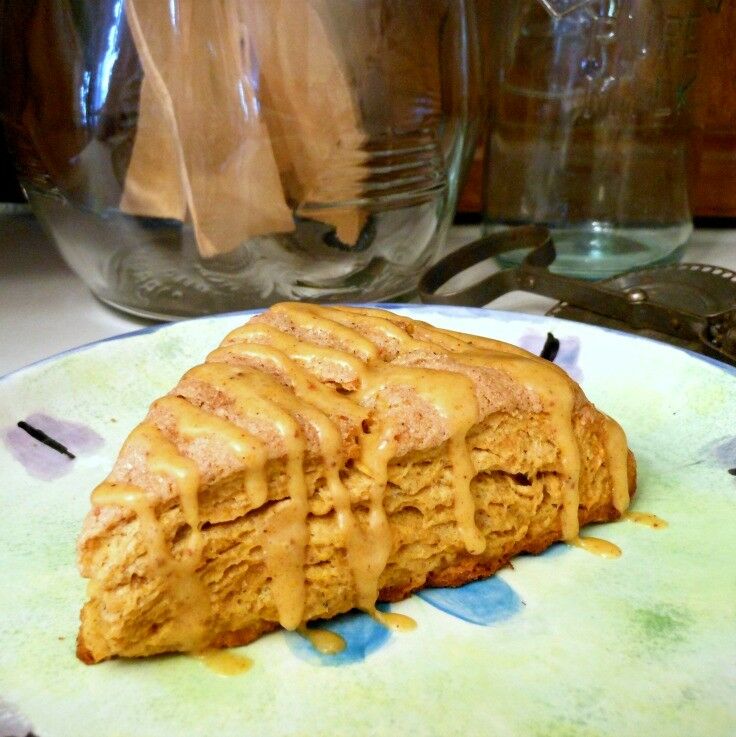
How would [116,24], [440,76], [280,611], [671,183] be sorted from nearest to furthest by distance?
[280,611]
[116,24]
[440,76]
[671,183]

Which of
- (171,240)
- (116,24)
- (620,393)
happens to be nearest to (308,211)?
(171,240)

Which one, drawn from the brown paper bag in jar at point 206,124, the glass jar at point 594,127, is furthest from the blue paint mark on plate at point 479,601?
the glass jar at point 594,127

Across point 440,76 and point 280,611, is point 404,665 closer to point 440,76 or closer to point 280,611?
point 280,611

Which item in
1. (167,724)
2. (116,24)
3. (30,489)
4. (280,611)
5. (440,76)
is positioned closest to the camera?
(167,724)

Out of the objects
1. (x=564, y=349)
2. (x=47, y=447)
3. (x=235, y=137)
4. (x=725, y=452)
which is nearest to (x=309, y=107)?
(x=235, y=137)

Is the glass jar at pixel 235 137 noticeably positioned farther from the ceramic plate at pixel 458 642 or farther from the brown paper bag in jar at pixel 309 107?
the ceramic plate at pixel 458 642

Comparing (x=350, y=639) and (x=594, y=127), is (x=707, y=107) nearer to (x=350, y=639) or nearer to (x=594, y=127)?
(x=594, y=127)
